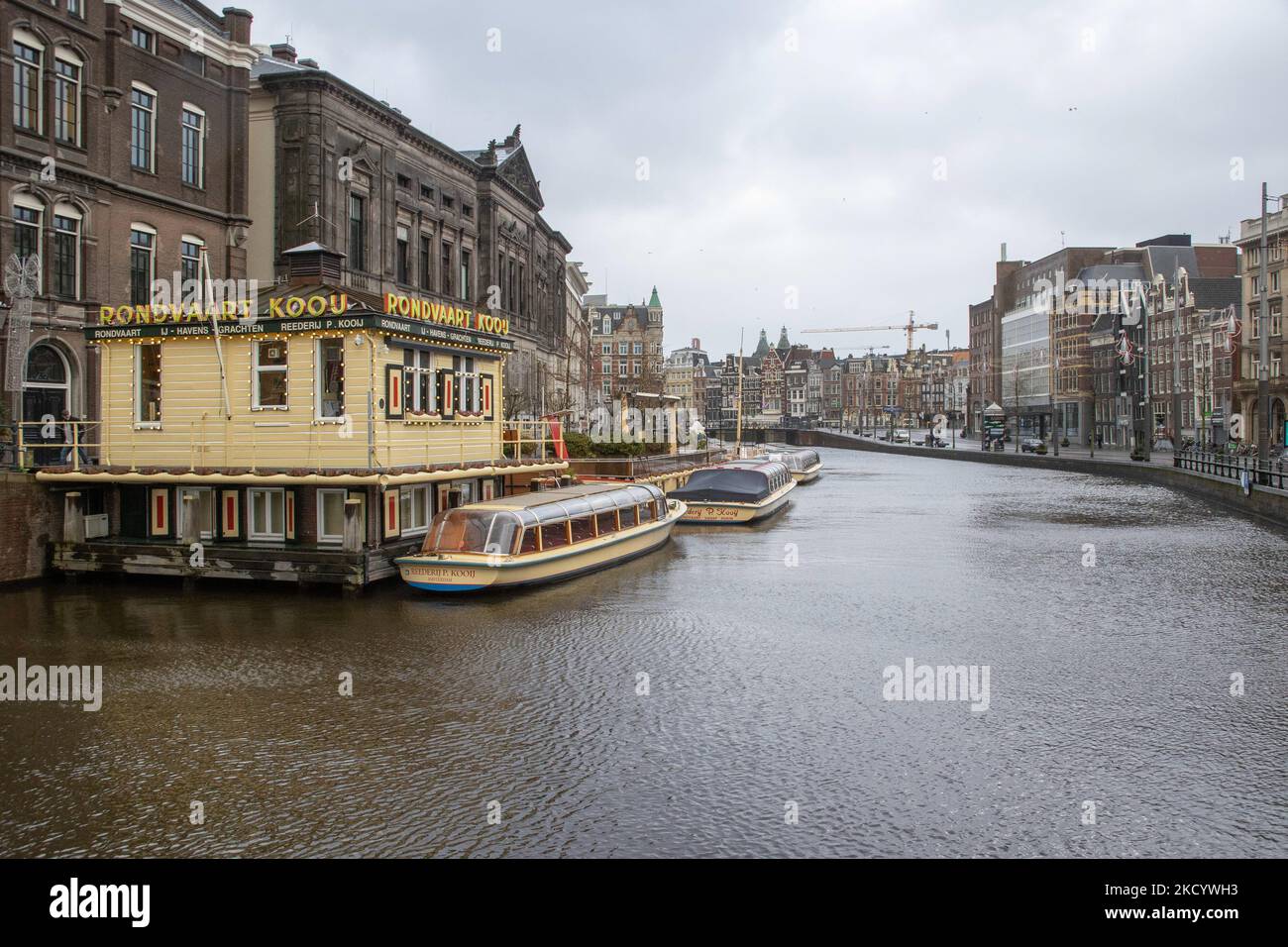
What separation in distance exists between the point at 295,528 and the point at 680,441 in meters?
44.9

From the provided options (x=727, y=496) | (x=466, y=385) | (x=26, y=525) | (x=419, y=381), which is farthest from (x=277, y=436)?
(x=727, y=496)

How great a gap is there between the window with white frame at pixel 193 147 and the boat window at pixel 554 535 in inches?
1029

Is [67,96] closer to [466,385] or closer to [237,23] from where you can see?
[237,23]

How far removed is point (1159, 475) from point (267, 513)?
52.6 meters

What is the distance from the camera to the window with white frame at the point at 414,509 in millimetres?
25828

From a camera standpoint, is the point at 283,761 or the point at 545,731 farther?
the point at 545,731

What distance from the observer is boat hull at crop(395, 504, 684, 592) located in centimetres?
2267

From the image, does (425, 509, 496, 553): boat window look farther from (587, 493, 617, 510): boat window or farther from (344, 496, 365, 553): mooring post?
(587, 493, 617, 510): boat window

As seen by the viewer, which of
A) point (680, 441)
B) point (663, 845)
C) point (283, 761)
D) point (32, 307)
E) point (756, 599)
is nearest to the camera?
point (663, 845)

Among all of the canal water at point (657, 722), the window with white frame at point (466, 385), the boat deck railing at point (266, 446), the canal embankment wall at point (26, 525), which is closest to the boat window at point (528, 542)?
the canal water at point (657, 722)
